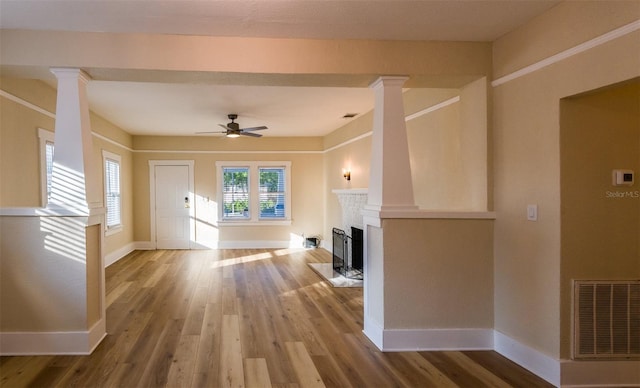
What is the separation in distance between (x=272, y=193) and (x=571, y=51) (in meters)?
7.21

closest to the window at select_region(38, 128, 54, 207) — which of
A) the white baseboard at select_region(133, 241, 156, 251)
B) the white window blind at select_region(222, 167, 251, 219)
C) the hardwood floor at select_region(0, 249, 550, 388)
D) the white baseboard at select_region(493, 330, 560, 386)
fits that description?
the hardwood floor at select_region(0, 249, 550, 388)

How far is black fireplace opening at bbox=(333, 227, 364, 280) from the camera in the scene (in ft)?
19.7

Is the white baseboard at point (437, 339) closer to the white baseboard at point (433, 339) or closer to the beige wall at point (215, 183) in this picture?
the white baseboard at point (433, 339)

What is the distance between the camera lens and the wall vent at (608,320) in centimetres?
262

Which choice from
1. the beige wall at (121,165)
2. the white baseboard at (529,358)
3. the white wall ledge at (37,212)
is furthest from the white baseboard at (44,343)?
the beige wall at (121,165)

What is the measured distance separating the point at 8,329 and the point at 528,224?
414 centimetres

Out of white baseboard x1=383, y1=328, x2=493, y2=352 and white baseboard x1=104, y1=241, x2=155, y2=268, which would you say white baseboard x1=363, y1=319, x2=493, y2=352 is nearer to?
white baseboard x1=383, y1=328, x2=493, y2=352

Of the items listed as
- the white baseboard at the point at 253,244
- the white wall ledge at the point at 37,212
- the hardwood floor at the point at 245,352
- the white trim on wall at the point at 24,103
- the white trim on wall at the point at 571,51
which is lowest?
the hardwood floor at the point at 245,352

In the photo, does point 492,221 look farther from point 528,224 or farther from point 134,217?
point 134,217

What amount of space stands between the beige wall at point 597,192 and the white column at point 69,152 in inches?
141

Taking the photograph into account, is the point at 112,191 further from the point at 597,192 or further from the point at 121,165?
the point at 597,192

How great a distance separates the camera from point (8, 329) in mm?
3064

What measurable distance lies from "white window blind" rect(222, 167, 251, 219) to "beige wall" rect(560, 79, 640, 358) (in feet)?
23.7

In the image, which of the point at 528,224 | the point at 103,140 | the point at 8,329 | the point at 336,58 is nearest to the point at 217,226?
the point at 103,140
